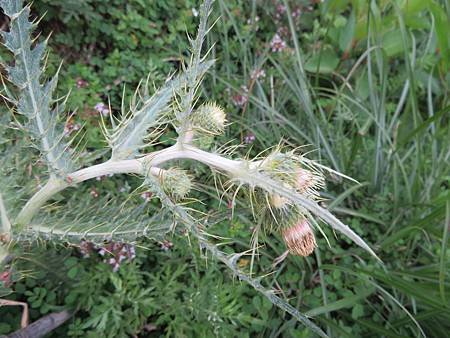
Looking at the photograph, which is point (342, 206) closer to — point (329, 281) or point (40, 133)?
point (329, 281)

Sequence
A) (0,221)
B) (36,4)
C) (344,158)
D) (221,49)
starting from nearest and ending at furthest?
(0,221) < (36,4) < (344,158) < (221,49)

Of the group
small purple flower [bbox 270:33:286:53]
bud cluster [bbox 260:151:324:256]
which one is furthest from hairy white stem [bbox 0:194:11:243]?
small purple flower [bbox 270:33:286:53]

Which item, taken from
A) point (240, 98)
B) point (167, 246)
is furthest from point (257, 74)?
point (167, 246)

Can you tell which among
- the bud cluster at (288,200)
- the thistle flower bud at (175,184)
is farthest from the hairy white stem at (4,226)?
the bud cluster at (288,200)

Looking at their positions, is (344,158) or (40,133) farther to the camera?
(344,158)

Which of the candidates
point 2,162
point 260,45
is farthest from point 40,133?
point 260,45

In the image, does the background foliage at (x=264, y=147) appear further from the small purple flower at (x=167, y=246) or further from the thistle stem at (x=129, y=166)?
the thistle stem at (x=129, y=166)

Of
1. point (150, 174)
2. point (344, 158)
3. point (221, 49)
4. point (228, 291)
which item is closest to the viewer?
point (150, 174)
